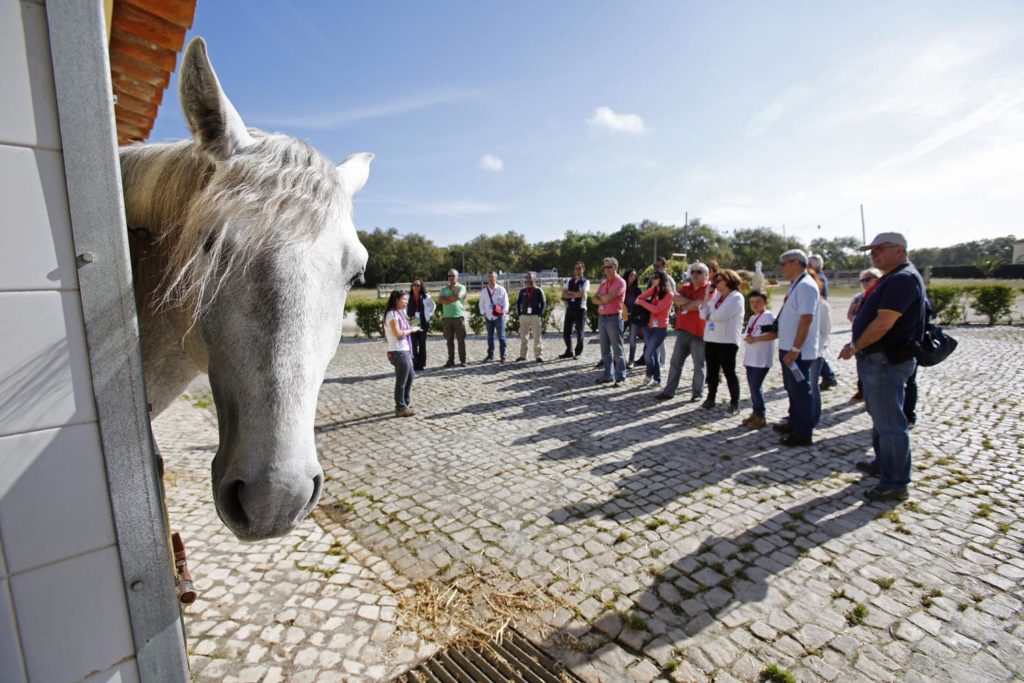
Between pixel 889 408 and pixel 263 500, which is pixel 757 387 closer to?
pixel 889 408

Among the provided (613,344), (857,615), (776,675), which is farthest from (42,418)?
(613,344)

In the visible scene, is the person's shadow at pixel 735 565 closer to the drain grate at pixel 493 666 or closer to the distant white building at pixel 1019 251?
the drain grate at pixel 493 666

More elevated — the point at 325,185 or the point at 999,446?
the point at 325,185

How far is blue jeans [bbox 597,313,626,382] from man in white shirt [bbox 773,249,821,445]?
10.2 feet

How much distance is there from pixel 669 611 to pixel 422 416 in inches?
193

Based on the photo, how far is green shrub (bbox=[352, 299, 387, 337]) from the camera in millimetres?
15844

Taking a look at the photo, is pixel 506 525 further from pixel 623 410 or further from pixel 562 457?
pixel 623 410

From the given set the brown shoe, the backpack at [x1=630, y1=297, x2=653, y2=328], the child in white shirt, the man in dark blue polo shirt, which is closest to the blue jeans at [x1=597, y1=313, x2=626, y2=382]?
the backpack at [x1=630, y1=297, x2=653, y2=328]

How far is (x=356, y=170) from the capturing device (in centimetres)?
206

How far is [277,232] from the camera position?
134 centimetres

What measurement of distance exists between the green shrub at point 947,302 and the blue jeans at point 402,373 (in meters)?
18.8

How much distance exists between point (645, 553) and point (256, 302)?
3141 mm

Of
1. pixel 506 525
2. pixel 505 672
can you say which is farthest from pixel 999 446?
pixel 505 672

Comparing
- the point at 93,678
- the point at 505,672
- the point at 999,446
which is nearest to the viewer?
the point at 93,678
